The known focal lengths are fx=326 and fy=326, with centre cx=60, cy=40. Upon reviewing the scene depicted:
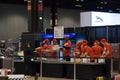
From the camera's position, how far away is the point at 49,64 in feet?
45.4

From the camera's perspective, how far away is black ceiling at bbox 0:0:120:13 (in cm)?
3123

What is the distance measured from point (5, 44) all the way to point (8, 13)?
119 inches

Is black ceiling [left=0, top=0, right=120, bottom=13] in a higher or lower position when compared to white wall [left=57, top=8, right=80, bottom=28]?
higher

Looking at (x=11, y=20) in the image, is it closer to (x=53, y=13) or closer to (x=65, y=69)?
(x=53, y=13)

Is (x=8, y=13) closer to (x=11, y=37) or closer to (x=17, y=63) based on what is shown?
(x=11, y=37)

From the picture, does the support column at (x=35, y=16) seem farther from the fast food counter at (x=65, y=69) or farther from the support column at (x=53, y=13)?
the support column at (x=53, y=13)

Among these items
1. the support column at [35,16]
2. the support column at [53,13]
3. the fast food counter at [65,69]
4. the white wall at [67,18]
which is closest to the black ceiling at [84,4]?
the support column at [53,13]

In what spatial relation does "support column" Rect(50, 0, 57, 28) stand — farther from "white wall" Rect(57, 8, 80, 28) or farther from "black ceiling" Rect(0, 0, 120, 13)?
"white wall" Rect(57, 8, 80, 28)

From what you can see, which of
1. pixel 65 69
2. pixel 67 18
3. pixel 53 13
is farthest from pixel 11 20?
pixel 65 69

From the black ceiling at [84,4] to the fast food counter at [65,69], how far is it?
1627 centimetres

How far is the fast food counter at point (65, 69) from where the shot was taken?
12336 millimetres

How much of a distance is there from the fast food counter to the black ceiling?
1627cm

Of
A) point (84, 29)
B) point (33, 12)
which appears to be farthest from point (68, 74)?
point (84, 29)

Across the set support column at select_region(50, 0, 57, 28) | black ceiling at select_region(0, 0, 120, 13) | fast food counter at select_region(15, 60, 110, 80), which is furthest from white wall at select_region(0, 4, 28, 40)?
fast food counter at select_region(15, 60, 110, 80)
